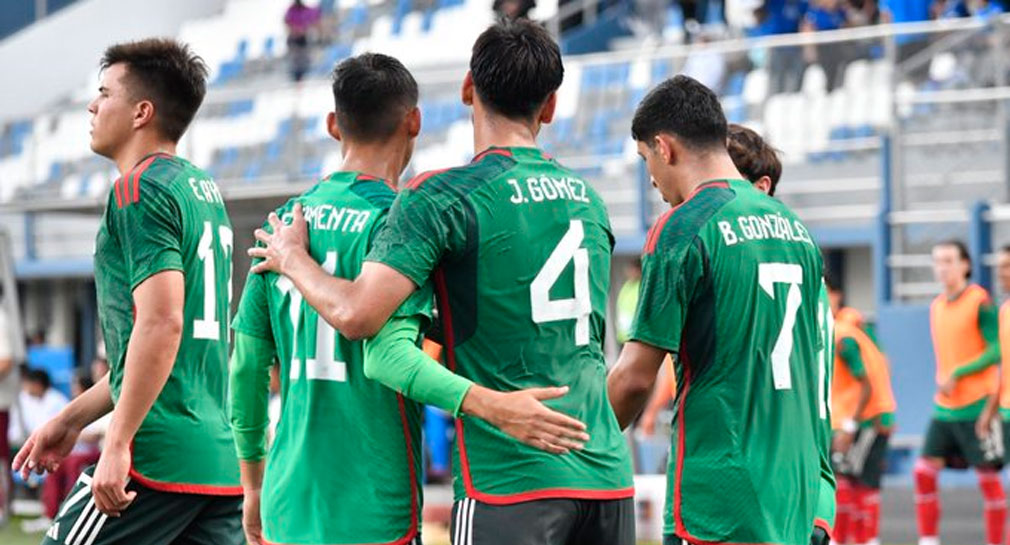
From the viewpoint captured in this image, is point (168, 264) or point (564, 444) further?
point (168, 264)

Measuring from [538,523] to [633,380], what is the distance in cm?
65

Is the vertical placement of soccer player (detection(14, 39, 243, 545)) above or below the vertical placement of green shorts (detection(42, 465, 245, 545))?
above

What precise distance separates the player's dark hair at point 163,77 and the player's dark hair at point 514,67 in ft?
4.32

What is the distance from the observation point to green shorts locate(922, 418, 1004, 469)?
496 inches

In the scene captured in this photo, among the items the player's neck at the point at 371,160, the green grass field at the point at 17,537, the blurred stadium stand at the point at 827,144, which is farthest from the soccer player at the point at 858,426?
the player's neck at the point at 371,160

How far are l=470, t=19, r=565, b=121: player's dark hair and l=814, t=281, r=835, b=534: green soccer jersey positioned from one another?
120 centimetres

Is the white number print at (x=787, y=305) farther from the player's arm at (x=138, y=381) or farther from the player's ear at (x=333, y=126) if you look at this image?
the player's arm at (x=138, y=381)

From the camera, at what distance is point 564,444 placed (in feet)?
13.7

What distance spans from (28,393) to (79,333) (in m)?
12.7

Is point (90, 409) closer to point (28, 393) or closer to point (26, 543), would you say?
point (26, 543)

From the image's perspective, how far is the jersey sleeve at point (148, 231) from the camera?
504 cm

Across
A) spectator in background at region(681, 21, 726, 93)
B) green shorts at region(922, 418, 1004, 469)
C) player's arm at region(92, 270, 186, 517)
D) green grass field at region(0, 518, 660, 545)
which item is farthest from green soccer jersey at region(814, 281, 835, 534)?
spectator in background at region(681, 21, 726, 93)

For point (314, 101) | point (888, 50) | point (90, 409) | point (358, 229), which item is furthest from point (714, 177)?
point (314, 101)

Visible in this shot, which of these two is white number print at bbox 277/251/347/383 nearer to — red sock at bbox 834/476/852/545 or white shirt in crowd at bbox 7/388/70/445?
red sock at bbox 834/476/852/545
